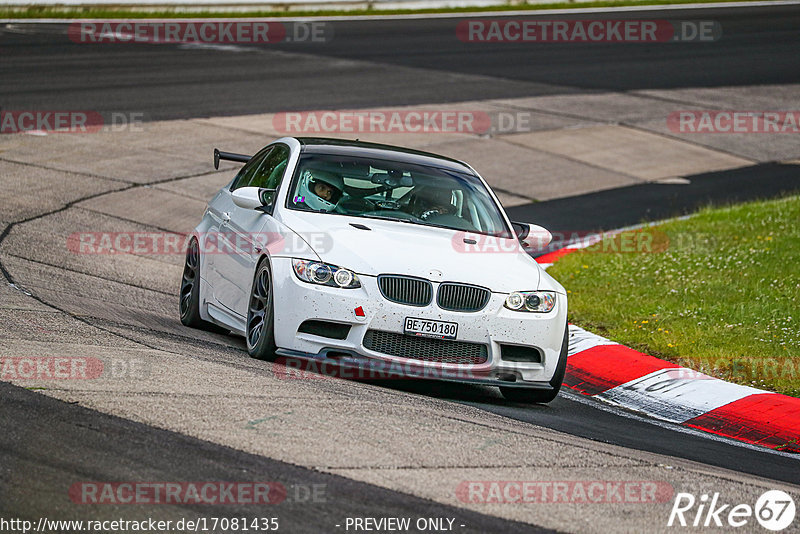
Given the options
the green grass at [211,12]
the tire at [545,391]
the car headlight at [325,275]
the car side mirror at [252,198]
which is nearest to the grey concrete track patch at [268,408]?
the car headlight at [325,275]

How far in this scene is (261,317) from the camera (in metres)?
8.23

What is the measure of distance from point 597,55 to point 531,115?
8.10m

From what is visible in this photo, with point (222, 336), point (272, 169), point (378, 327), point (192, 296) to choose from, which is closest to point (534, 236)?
point (378, 327)

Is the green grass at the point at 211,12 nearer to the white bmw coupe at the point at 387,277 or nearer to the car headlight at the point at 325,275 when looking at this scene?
the white bmw coupe at the point at 387,277

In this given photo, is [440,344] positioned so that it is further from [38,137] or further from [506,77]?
[506,77]

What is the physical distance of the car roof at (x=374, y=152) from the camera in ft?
30.8

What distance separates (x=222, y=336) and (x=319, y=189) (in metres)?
1.53

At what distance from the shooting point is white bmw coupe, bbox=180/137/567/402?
7773 mm

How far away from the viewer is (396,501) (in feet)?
17.6

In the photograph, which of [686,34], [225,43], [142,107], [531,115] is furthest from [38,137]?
[686,34]

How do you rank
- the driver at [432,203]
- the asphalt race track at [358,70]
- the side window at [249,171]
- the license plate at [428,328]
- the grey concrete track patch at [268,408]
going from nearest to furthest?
1. the grey concrete track patch at [268,408]
2. the license plate at [428,328]
3. the driver at [432,203]
4. the side window at [249,171]
5. the asphalt race track at [358,70]

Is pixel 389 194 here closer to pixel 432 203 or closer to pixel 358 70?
pixel 432 203

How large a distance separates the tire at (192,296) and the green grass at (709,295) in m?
3.37

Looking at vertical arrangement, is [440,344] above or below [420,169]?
below
